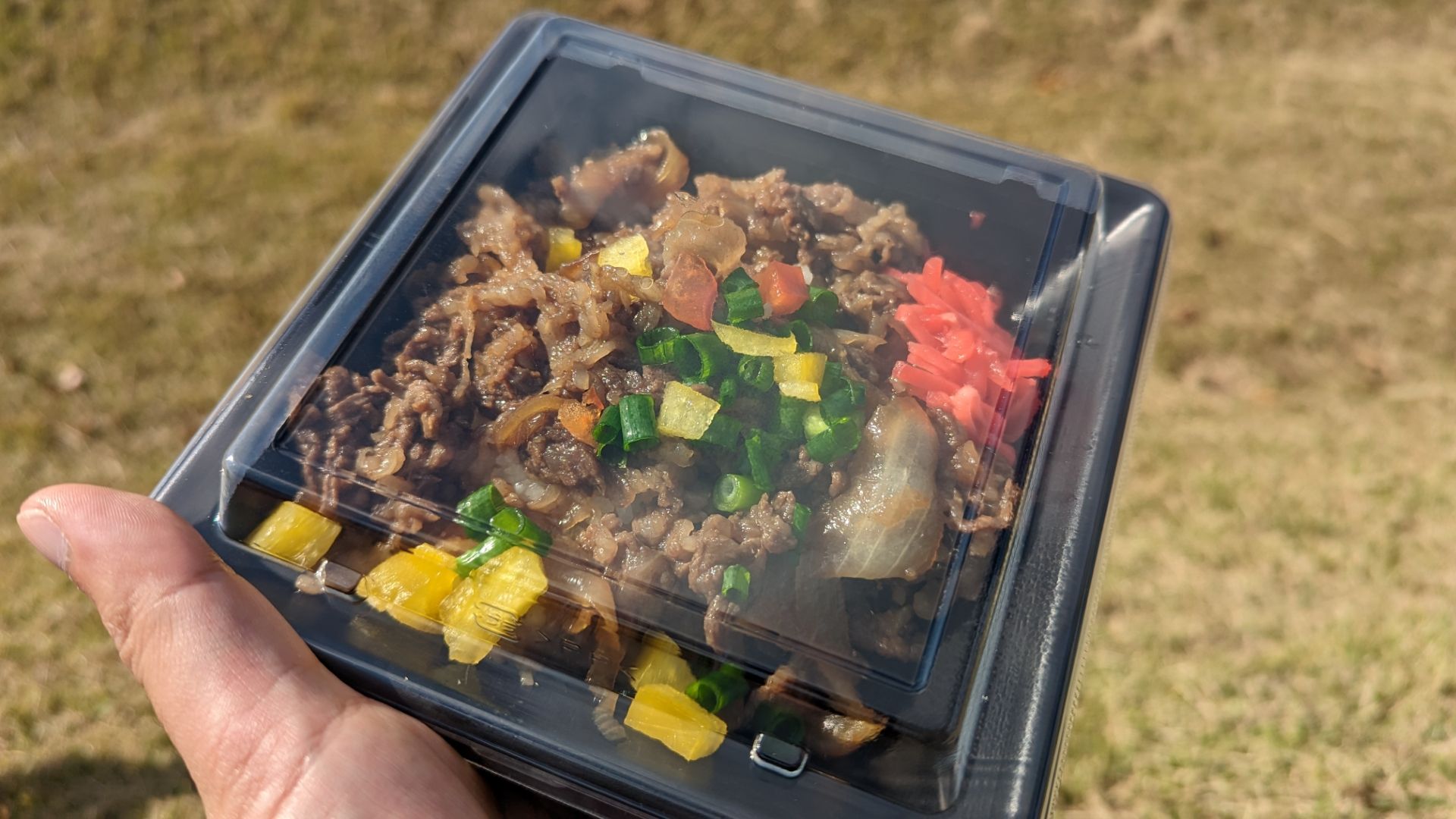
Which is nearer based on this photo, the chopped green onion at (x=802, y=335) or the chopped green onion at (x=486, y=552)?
the chopped green onion at (x=486, y=552)

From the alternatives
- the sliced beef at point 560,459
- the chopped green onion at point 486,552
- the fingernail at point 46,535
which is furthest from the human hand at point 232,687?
the sliced beef at point 560,459

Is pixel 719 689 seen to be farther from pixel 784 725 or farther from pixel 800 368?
pixel 800 368

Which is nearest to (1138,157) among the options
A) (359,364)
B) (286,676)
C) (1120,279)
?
(1120,279)

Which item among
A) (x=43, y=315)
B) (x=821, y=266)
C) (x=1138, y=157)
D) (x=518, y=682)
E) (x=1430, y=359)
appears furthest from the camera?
(x=1138, y=157)

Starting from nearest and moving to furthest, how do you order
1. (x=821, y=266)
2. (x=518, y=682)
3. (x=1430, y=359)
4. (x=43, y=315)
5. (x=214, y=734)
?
(x=518, y=682)
(x=214, y=734)
(x=821, y=266)
(x=43, y=315)
(x=1430, y=359)

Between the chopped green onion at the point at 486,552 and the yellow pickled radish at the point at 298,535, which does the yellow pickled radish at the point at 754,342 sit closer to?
the chopped green onion at the point at 486,552

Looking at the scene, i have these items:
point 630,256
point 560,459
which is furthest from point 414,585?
point 630,256

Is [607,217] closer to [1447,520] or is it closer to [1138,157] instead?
[1447,520]
